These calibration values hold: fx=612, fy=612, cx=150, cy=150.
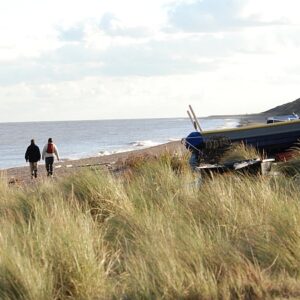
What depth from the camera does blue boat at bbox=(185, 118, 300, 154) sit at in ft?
52.8

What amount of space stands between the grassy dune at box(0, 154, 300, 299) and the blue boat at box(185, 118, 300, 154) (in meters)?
8.49

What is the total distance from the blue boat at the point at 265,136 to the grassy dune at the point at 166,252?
8.49 metres

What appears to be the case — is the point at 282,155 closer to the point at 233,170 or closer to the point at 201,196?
the point at 233,170

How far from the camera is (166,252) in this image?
16.7 ft

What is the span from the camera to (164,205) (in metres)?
7.46

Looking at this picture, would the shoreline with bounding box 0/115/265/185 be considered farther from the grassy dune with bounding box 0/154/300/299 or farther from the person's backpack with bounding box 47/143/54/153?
the grassy dune with bounding box 0/154/300/299

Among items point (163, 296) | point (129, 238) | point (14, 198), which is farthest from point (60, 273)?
point (14, 198)

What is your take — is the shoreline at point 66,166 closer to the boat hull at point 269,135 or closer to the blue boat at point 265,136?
the blue boat at point 265,136

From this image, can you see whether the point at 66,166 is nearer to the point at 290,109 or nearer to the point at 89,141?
the point at 89,141

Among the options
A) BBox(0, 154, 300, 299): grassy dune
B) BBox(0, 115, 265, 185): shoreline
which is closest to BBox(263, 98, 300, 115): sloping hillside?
BBox(0, 115, 265, 185): shoreline

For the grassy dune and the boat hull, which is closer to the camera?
the grassy dune

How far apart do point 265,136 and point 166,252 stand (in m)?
11.7

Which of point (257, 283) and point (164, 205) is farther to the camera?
point (164, 205)

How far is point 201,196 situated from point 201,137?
27.1 ft
